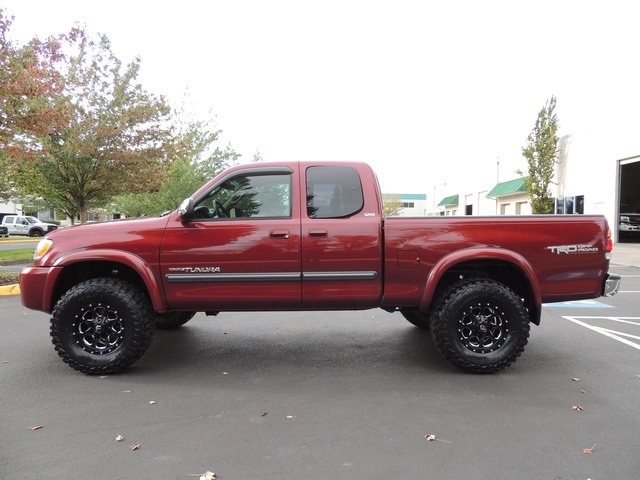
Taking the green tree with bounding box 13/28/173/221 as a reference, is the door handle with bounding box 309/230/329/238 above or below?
below

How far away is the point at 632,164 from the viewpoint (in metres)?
23.5

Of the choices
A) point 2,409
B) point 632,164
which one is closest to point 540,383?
point 2,409

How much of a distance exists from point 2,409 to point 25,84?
24.3 feet

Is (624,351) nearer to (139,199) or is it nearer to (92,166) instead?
(92,166)

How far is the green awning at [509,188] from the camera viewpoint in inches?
1174

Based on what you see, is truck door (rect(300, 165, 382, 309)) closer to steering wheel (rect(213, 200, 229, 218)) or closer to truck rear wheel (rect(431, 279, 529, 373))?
truck rear wheel (rect(431, 279, 529, 373))

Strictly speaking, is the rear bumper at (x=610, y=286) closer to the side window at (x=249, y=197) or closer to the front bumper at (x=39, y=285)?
the side window at (x=249, y=197)

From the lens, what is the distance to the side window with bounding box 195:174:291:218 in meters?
4.38

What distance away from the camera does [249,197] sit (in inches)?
175

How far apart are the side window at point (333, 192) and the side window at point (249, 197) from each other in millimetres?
245

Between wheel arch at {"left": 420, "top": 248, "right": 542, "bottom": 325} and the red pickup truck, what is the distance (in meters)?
0.02

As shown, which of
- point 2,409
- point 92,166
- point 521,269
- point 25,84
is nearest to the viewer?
point 2,409

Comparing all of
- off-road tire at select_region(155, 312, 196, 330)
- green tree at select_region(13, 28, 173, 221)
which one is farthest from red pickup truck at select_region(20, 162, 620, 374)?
green tree at select_region(13, 28, 173, 221)

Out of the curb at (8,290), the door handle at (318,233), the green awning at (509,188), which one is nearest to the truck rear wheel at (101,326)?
the door handle at (318,233)
